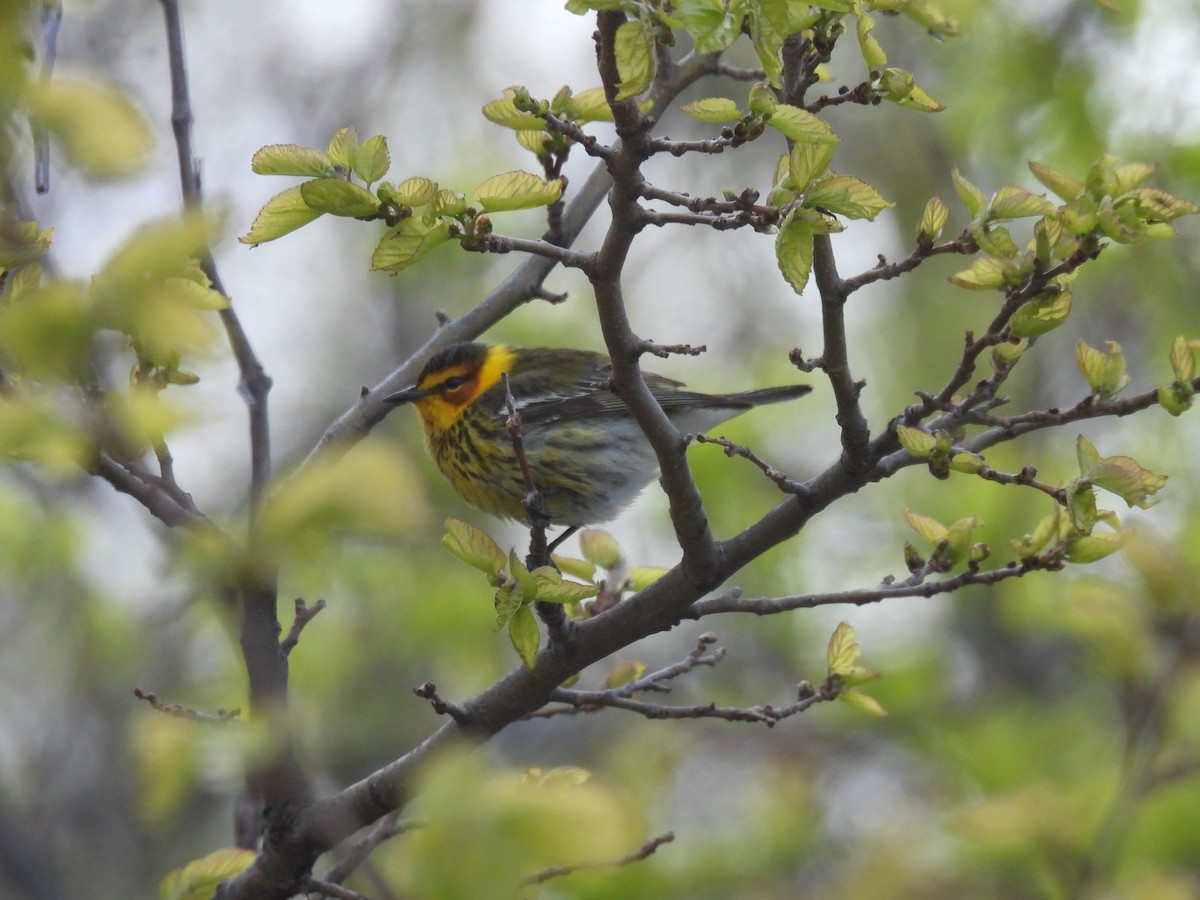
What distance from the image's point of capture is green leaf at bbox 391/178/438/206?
2.07 metres

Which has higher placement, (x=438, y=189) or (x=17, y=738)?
(x=17, y=738)

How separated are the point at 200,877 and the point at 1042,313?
2.16 metres

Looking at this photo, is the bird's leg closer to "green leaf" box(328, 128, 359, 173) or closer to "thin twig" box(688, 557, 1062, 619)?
"thin twig" box(688, 557, 1062, 619)

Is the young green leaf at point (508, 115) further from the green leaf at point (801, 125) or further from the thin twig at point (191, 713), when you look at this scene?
Result: the thin twig at point (191, 713)

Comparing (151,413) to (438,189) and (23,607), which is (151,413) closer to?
(438,189)

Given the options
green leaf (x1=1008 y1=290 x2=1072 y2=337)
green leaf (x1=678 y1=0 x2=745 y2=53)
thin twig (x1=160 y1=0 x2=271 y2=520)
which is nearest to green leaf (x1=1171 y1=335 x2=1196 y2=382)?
green leaf (x1=1008 y1=290 x2=1072 y2=337)

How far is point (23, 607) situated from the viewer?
7293 millimetres

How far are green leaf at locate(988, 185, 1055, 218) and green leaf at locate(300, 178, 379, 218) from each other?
3.61ft

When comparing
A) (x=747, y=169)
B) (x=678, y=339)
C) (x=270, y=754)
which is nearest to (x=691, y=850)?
(x=270, y=754)

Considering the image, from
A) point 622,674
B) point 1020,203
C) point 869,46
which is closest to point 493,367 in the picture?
point 622,674

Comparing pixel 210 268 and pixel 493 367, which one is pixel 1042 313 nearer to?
pixel 210 268

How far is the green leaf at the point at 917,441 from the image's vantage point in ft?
7.68

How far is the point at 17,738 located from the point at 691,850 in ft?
14.9

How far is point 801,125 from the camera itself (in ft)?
6.41
